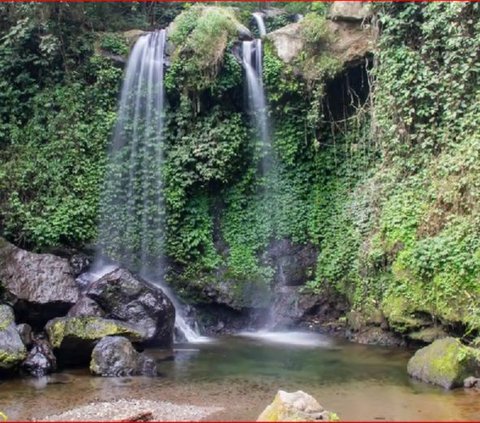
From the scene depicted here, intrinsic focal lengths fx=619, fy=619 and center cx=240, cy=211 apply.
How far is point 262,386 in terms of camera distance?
8172mm

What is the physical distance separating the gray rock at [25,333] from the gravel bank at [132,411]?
250 centimetres

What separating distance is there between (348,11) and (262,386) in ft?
27.4

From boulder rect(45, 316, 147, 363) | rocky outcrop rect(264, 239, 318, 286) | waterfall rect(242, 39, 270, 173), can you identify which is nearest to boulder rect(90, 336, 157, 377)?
boulder rect(45, 316, 147, 363)

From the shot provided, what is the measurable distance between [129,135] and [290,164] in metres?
3.62

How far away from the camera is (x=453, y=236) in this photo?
31.7ft

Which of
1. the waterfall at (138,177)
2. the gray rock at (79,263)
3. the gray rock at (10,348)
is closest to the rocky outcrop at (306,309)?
the waterfall at (138,177)

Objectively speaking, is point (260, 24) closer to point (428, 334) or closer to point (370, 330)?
point (370, 330)

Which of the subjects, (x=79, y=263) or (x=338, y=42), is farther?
(x=338, y=42)

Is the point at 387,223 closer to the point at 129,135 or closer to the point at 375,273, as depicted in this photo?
the point at 375,273

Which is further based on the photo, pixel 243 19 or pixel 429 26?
pixel 243 19

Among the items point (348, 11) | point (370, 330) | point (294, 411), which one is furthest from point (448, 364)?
point (348, 11)

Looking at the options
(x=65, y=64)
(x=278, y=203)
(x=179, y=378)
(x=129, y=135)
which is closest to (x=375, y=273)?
(x=278, y=203)

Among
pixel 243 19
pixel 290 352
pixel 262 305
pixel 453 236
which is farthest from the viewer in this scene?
pixel 243 19

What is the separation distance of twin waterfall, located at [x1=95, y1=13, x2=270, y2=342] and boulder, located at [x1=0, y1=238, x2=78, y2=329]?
2.08 metres
